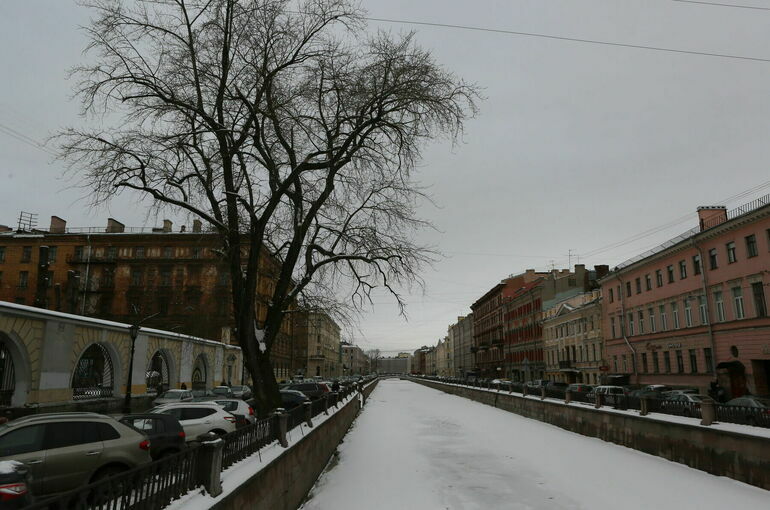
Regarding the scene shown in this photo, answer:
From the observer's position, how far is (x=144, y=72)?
14.4 m

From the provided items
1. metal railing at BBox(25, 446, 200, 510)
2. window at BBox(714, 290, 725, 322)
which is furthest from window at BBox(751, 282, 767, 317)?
Result: metal railing at BBox(25, 446, 200, 510)

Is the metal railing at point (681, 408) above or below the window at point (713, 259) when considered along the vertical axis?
below

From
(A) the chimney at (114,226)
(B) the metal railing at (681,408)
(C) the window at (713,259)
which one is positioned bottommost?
(B) the metal railing at (681,408)

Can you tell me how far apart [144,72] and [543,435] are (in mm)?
23086

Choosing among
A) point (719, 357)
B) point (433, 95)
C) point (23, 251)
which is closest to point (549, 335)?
point (719, 357)

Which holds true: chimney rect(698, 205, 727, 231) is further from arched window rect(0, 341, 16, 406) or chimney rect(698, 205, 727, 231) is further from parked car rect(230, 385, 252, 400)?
arched window rect(0, 341, 16, 406)

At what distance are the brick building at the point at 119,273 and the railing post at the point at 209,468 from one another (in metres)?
53.0

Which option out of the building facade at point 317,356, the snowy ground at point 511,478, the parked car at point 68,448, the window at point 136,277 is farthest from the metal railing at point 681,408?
the building facade at point 317,356

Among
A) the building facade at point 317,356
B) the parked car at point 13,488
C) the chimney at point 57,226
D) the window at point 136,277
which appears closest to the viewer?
the parked car at point 13,488

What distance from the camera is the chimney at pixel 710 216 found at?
33688 millimetres

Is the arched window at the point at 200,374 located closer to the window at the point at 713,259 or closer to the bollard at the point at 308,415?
the bollard at the point at 308,415

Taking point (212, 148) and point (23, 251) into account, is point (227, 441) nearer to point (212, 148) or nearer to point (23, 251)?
point (212, 148)

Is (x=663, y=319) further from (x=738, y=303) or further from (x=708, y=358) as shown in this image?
(x=738, y=303)

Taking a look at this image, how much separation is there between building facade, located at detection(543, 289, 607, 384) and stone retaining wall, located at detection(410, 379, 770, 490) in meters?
22.4
